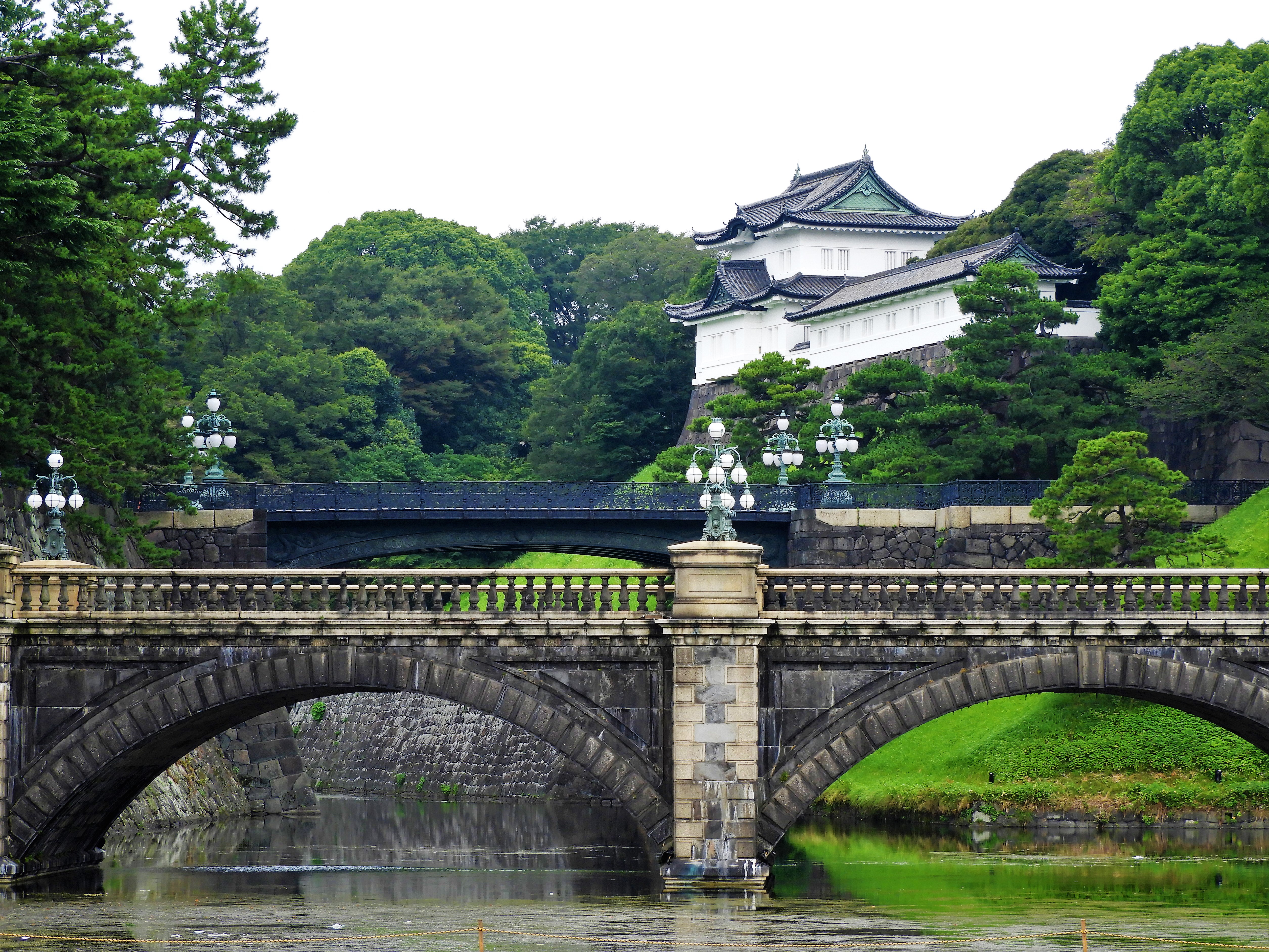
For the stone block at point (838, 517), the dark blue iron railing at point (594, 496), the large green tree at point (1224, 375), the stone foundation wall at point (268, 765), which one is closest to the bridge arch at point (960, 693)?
the dark blue iron railing at point (594, 496)

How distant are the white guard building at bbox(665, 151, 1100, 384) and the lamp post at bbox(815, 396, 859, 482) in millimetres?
22418

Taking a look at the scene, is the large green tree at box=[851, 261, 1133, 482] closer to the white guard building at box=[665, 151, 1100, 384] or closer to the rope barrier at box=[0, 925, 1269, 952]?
the white guard building at box=[665, 151, 1100, 384]

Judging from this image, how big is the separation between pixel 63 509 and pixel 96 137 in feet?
29.9

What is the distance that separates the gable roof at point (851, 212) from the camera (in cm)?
9644

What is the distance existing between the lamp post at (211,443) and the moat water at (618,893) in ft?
33.9

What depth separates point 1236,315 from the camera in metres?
64.6

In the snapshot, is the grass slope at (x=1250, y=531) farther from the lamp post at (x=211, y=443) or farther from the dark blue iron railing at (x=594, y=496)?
the lamp post at (x=211, y=443)

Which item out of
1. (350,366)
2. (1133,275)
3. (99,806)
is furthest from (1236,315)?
(350,366)

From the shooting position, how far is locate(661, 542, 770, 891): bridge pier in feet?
113

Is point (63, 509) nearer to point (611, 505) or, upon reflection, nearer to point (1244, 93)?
point (611, 505)

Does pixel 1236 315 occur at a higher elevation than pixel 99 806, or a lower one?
higher

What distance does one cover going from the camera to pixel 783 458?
59.6m

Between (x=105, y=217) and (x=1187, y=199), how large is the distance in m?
38.1

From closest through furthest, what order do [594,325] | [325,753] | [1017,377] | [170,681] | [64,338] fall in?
1. [170,681]
2. [64,338]
3. [1017,377]
4. [325,753]
5. [594,325]
